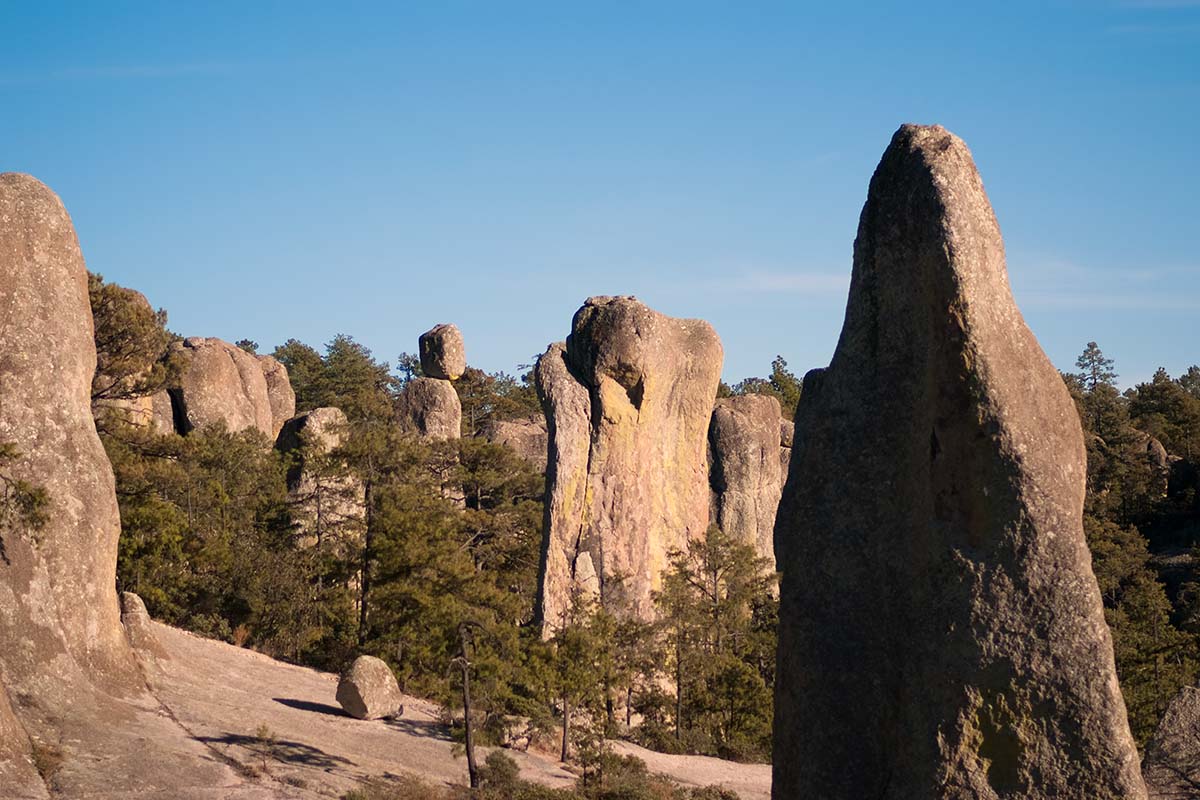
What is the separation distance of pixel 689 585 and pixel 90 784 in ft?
56.1

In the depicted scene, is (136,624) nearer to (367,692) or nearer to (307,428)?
(367,692)

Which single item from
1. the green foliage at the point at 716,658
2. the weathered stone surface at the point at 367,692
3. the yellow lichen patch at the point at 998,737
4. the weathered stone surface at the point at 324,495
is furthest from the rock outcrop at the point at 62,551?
Result: the weathered stone surface at the point at 324,495

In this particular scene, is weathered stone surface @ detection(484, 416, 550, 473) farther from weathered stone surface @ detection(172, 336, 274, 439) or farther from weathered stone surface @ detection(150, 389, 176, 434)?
weathered stone surface @ detection(150, 389, 176, 434)

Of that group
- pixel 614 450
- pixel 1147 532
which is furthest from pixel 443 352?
pixel 1147 532

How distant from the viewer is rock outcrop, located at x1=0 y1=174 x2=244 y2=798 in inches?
A: 648

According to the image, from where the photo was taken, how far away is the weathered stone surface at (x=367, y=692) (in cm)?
2222

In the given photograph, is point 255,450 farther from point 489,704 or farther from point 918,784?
point 918,784

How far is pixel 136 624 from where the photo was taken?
→ 66.9ft

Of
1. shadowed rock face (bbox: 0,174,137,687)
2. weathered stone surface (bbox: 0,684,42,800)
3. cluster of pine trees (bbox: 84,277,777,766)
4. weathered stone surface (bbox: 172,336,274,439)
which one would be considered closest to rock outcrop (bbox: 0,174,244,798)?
shadowed rock face (bbox: 0,174,137,687)

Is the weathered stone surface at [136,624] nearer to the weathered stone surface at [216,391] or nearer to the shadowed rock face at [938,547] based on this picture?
the shadowed rock face at [938,547]

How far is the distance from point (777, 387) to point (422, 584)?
177 feet

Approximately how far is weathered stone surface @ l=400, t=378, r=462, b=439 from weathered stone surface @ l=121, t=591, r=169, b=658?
1043 inches

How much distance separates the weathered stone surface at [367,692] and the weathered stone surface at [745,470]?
22317 mm

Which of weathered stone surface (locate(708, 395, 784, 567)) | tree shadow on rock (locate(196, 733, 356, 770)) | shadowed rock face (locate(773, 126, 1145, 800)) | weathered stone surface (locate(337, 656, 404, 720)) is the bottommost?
tree shadow on rock (locate(196, 733, 356, 770))
